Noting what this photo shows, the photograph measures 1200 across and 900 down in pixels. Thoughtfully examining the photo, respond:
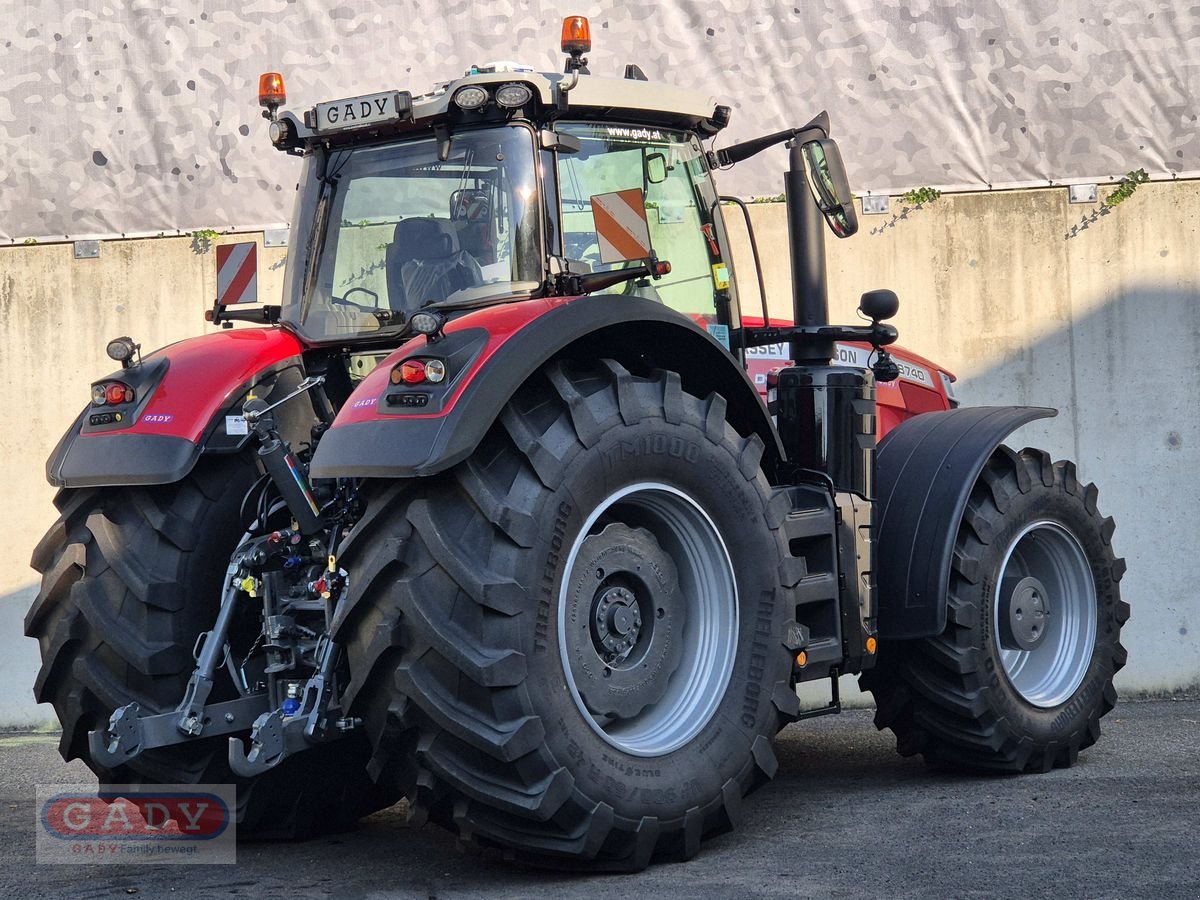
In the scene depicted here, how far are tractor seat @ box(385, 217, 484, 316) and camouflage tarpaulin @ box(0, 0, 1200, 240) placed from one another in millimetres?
3795

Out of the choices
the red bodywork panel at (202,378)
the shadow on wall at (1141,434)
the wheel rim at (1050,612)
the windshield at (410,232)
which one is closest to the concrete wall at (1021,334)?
the shadow on wall at (1141,434)

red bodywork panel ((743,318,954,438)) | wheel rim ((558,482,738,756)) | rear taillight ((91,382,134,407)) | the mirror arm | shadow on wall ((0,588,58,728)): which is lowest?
shadow on wall ((0,588,58,728))

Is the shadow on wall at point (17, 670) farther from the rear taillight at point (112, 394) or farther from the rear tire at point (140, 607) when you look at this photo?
the rear taillight at point (112, 394)

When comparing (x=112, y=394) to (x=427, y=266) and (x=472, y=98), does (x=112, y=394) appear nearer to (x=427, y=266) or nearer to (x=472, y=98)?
(x=427, y=266)

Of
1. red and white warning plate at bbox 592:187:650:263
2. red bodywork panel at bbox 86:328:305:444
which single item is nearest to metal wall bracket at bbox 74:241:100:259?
red bodywork panel at bbox 86:328:305:444

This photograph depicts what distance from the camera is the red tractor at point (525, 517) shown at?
3793mm

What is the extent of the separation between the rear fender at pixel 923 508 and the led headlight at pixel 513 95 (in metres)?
1.90

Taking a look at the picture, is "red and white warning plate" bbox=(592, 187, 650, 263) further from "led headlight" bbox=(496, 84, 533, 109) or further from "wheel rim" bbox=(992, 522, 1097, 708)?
"wheel rim" bbox=(992, 522, 1097, 708)

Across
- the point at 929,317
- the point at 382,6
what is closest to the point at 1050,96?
the point at 929,317

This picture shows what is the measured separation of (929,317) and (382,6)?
3.50 m

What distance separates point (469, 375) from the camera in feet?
12.5

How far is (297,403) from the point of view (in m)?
4.68

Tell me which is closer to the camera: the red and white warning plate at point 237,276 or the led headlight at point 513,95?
the led headlight at point 513,95

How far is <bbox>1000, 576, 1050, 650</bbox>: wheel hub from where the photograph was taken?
18.1ft
